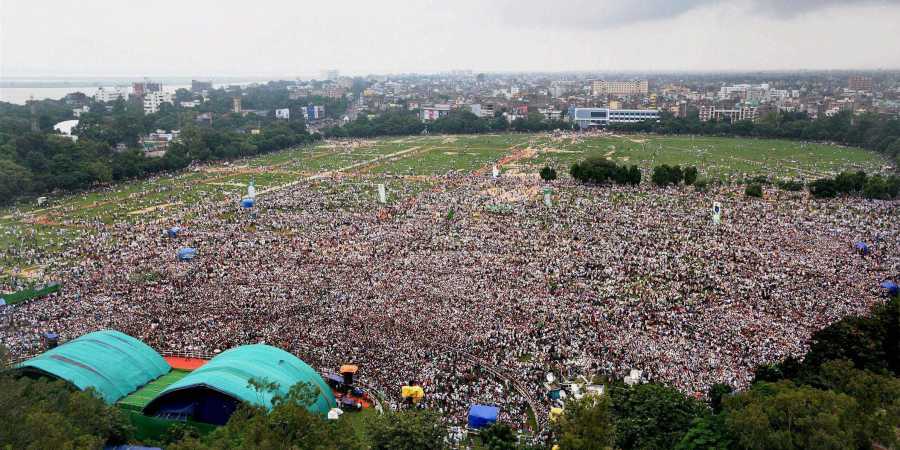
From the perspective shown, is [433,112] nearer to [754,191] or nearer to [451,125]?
[451,125]

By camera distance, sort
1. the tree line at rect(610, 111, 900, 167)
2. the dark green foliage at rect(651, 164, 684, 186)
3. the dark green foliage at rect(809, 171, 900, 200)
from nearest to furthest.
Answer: the dark green foliage at rect(809, 171, 900, 200), the dark green foliage at rect(651, 164, 684, 186), the tree line at rect(610, 111, 900, 167)

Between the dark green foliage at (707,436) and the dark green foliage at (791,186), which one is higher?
the dark green foliage at (791,186)

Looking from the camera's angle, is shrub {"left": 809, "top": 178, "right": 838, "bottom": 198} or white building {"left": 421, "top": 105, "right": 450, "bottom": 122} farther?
white building {"left": 421, "top": 105, "right": 450, "bottom": 122}

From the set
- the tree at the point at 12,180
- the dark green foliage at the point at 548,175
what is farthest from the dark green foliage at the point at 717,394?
the tree at the point at 12,180

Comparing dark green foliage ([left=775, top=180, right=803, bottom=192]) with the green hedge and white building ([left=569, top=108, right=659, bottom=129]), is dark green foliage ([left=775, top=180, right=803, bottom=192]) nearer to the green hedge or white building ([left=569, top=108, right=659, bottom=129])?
the green hedge

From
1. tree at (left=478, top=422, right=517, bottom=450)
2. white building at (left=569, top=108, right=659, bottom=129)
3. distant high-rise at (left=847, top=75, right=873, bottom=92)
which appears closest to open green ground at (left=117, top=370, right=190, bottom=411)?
tree at (left=478, top=422, right=517, bottom=450)

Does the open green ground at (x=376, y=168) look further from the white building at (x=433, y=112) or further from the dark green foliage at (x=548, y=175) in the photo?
the white building at (x=433, y=112)

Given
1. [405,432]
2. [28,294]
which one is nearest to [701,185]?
[405,432]
